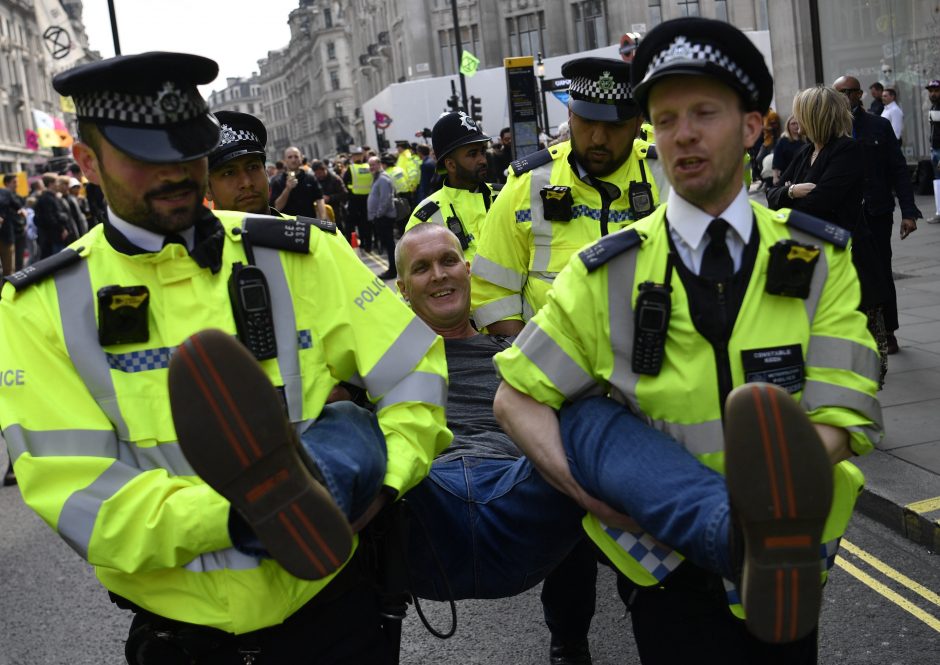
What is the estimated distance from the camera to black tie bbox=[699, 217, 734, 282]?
7.88ft

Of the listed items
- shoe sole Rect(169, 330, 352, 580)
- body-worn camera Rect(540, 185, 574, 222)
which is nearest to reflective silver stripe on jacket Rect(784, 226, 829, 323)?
shoe sole Rect(169, 330, 352, 580)

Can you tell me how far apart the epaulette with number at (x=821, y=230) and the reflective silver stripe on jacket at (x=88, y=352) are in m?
1.56

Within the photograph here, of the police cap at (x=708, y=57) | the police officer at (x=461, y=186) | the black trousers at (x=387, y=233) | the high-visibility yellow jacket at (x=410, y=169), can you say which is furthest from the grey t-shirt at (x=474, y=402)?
the high-visibility yellow jacket at (x=410, y=169)

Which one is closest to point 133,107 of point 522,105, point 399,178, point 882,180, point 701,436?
point 701,436

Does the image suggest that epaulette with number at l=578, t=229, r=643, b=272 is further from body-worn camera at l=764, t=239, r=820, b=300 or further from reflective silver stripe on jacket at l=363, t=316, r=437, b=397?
reflective silver stripe on jacket at l=363, t=316, r=437, b=397

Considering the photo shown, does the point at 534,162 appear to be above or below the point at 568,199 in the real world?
above

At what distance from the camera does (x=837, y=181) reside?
672cm

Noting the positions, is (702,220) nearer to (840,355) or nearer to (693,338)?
(693,338)

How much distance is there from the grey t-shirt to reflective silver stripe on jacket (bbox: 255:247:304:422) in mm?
975

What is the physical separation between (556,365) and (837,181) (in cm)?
483

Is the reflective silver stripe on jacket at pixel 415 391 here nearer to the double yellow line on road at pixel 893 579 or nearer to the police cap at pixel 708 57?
the police cap at pixel 708 57

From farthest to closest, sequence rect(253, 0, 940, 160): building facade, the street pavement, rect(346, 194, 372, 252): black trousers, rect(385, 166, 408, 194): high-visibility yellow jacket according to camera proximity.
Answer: rect(346, 194, 372, 252): black trousers
rect(385, 166, 408, 194): high-visibility yellow jacket
rect(253, 0, 940, 160): building facade
the street pavement

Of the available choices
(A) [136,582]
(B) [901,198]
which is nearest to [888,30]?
(B) [901,198]

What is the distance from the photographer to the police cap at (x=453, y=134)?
7125 millimetres
